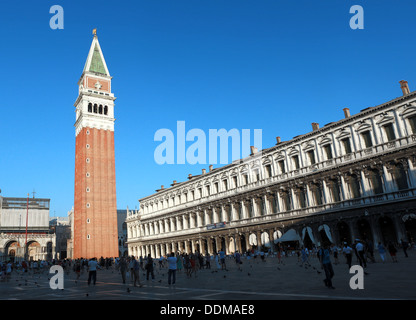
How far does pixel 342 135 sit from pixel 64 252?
88620 mm

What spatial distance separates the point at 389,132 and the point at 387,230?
9370mm

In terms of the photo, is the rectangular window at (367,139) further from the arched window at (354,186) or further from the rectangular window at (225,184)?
the rectangular window at (225,184)

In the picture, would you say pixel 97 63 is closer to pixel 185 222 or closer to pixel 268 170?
pixel 185 222

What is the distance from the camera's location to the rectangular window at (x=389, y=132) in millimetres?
32562

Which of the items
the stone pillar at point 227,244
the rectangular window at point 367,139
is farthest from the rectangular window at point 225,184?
the rectangular window at point 367,139

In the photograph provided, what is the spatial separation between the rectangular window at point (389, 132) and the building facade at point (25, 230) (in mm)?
81227

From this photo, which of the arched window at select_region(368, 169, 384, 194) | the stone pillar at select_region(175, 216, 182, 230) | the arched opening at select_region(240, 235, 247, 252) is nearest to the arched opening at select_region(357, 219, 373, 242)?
the arched window at select_region(368, 169, 384, 194)

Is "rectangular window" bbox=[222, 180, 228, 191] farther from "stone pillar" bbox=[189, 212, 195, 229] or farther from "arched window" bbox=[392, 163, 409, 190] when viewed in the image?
"arched window" bbox=[392, 163, 409, 190]

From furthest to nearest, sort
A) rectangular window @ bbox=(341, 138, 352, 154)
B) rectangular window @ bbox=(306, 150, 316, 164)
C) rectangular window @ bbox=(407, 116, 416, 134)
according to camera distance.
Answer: rectangular window @ bbox=(306, 150, 316, 164)
rectangular window @ bbox=(341, 138, 352, 154)
rectangular window @ bbox=(407, 116, 416, 134)

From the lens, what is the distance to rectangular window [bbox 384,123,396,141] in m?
32.6

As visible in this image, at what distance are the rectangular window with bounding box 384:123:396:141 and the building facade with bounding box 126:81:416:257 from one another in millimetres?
89

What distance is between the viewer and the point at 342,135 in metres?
36.2

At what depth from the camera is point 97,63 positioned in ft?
228
